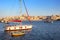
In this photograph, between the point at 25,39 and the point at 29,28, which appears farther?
the point at 29,28

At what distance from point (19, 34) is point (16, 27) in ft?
63.4

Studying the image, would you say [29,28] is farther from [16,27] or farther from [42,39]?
[42,39]

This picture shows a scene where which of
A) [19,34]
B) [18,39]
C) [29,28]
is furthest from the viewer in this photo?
[29,28]

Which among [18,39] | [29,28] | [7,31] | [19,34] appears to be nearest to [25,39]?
[18,39]

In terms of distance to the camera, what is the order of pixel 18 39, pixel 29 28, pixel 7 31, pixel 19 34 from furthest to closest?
pixel 29 28, pixel 7 31, pixel 19 34, pixel 18 39

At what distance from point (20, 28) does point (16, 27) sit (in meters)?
1.57

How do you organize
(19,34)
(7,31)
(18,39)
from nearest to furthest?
(18,39)
(19,34)
(7,31)

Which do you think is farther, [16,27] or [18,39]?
[16,27]

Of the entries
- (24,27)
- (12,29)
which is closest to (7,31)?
(12,29)

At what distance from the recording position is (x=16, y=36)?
53.0 metres

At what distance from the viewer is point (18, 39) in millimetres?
48156

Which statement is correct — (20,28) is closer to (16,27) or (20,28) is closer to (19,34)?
(16,27)

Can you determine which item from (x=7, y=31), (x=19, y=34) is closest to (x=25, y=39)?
(x=19, y=34)

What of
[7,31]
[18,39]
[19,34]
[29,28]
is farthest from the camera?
[29,28]
